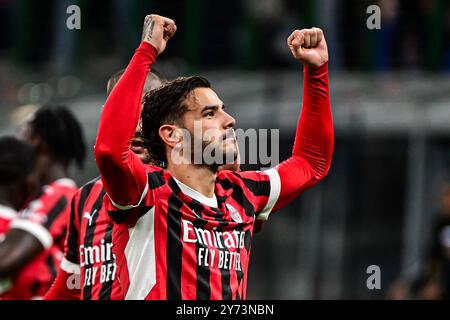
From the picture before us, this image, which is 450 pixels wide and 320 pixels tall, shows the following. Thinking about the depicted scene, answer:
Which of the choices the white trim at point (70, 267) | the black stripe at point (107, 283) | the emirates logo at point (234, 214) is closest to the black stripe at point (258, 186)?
the emirates logo at point (234, 214)

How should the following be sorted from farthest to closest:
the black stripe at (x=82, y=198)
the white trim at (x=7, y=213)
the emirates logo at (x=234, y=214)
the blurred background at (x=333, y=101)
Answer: the blurred background at (x=333, y=101) < the white trim at (x=7, y=213) < the black stripe at (x=82, y=198) < the emirates logo at (x=234, y=214)

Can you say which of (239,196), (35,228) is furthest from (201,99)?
(35,228)

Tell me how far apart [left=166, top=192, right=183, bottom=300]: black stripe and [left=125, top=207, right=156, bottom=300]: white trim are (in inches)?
2.3

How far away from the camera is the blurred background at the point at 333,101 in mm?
9430

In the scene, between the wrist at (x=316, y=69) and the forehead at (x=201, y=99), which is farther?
the wrist at (x=316, y=69)

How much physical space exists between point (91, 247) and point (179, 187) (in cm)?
64

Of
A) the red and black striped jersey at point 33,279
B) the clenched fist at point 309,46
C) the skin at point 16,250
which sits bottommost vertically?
the red and black striped jersey at point 33,279

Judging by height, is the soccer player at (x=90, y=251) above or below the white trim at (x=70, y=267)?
above

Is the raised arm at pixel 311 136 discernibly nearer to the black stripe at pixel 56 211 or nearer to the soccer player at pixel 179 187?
the soccer player at pixel 179 187

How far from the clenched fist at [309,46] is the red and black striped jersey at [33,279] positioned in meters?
1.91

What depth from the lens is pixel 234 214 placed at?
13.2 feet

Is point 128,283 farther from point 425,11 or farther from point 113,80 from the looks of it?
point 425,11
